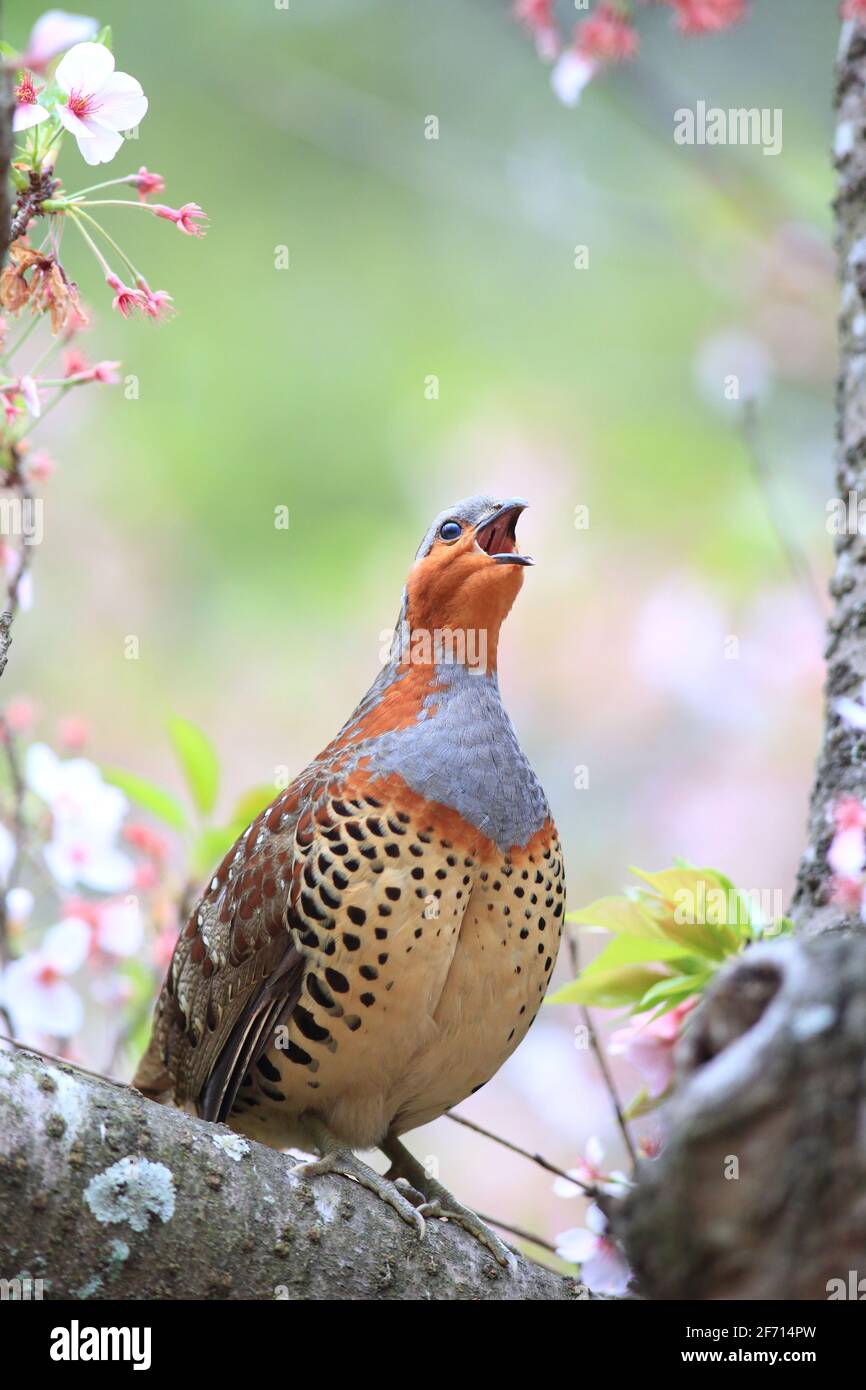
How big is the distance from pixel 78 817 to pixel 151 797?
31cm

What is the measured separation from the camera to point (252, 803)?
3.87 m

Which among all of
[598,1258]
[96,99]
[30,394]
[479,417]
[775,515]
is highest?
[479,417]

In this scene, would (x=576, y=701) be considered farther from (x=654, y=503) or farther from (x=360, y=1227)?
(x=360, y=1227)

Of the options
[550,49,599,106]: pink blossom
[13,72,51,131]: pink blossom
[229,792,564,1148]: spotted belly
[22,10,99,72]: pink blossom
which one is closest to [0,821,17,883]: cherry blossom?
[229,792,564,1148]: spotted belly

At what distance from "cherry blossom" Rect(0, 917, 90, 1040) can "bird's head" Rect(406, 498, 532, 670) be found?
1.07 m

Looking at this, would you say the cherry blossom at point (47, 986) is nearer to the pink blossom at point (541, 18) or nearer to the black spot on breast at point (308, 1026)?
the black spot on breast at point (308, 1026)

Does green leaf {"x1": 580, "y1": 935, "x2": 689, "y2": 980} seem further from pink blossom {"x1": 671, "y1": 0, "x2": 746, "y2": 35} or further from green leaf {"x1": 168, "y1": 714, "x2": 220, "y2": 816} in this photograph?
pink blossom {"x1": 671, "y1": 0, "x2": 746, "y2": 35}

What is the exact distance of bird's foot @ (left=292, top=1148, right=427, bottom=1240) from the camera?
8.95 feet

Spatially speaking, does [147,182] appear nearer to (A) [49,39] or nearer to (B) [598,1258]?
(A) [49,39]

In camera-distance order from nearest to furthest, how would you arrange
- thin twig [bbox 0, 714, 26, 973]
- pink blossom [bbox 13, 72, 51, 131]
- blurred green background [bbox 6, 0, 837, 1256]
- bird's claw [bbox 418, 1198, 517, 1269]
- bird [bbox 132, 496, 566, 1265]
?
pink blossom [bbox 13, 72, 51, 131] → bird's claw [bbox 418, 1198, 517, 1269] → bird [bbox 132, 496, 566, 1265] → thin twig [bbox 0, 714, 26, 973] → blurred green background [bbox 6, 0, 837, 1256]

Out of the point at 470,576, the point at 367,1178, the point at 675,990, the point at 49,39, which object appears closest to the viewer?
the point at 49,39

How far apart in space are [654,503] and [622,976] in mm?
5132

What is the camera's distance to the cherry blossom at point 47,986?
3424mm

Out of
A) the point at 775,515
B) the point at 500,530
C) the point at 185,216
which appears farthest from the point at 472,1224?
the point at 775,515
